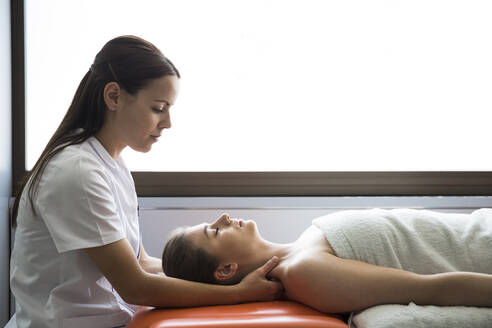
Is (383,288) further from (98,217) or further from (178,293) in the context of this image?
(98,217)

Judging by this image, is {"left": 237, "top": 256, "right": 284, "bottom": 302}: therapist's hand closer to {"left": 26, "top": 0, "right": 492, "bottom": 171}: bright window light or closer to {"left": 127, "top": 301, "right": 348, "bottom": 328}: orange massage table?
{"left": 127, "top": 301, "right": 348, "bottom": 328}: orange massage table

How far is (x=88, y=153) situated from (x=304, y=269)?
648 mm

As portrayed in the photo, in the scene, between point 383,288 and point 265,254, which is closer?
point 383,288

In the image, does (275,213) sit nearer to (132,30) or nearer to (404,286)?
(404,286)

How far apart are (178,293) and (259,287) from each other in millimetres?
224

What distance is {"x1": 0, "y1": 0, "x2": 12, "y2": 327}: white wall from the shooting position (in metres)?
1.88

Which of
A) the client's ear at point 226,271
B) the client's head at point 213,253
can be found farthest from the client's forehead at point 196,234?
the client's ear at point 226,271

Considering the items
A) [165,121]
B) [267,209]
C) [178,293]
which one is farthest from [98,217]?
[267,209]

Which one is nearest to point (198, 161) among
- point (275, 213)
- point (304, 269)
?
point (275, 213)

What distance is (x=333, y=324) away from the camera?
1.05 m

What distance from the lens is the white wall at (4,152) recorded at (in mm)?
1881

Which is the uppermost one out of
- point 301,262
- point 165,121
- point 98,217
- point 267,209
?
point 165,121

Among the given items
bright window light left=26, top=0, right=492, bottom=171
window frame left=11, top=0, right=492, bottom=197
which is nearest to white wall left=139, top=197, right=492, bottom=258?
window frame left=11, top=0, right=492, bottom=197

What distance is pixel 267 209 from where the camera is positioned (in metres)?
1.99
